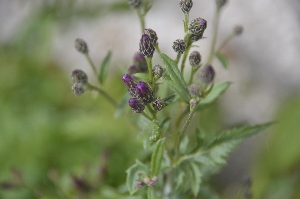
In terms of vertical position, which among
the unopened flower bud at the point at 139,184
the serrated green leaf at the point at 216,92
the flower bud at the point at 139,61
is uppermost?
the flower bud at the point at 139,61

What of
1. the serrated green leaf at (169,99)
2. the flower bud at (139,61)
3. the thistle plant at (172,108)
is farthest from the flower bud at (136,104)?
the flower bud at (139,61)

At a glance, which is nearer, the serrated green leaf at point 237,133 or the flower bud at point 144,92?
the flower bud at point 144,92

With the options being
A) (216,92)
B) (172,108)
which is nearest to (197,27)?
(216,92)

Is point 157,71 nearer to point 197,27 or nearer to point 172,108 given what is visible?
point 197,27

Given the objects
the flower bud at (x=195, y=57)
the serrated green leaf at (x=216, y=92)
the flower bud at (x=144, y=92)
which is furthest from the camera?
the serrated green leaf at (x=216, y=92)

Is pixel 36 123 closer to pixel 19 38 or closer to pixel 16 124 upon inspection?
pixel 16 124

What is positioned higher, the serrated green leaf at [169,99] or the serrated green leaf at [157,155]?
the serrated green leaf at [169,99]

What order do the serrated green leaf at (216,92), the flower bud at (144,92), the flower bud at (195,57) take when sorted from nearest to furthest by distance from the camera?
the flower bud at (144,92)
the flower bud at (195,57)
the serrated green leaf at (216,92)

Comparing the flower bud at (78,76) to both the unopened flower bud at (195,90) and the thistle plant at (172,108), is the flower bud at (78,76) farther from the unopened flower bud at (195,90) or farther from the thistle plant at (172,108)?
the unopened flower bud at (195,90)
